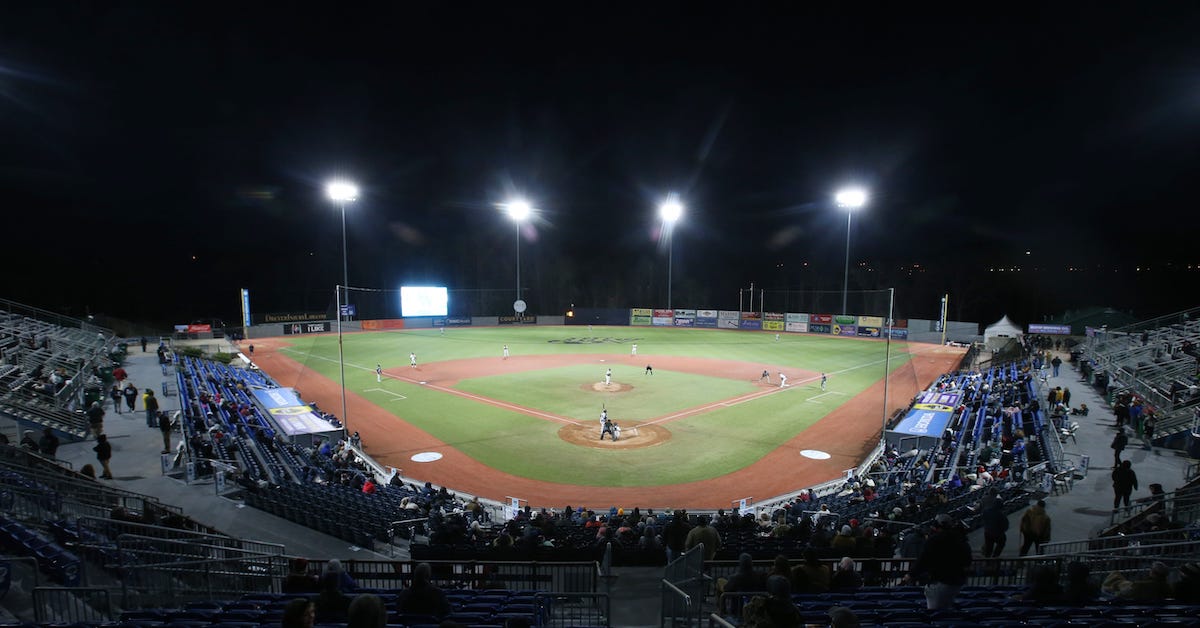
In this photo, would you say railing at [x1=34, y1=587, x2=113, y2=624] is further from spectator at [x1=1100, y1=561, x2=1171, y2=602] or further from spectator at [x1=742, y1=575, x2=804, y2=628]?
spectator at [x1=1100, y1=561, x2=1171, y2=602]

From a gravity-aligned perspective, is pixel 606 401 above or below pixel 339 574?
below

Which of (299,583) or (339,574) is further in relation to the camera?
(299,583)

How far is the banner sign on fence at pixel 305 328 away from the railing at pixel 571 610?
6849cm

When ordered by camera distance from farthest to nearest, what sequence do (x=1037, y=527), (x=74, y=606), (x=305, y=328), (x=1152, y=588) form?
(x=305, y=328), (x=1037, y=527), (x=74, y=606), (x=1152, y=588)

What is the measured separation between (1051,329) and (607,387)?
52.8m

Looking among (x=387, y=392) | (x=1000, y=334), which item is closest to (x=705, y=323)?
(x=1000, y=334)

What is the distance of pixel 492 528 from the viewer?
12391 mm

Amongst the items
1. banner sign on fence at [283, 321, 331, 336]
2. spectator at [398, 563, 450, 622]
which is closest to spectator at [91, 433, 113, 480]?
spectator at [398, 563, 450, 622]

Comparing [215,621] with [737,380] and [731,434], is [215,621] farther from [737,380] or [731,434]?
[737,380]

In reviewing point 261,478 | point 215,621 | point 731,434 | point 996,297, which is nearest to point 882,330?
point 996,297

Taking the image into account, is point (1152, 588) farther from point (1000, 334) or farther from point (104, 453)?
point (1000, 334)

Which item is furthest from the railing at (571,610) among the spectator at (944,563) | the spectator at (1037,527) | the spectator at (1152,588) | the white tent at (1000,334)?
the white tent at (1000,334)

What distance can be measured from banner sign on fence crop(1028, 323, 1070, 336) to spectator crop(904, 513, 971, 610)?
66.3m

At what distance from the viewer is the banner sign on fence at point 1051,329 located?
56.0 metres
